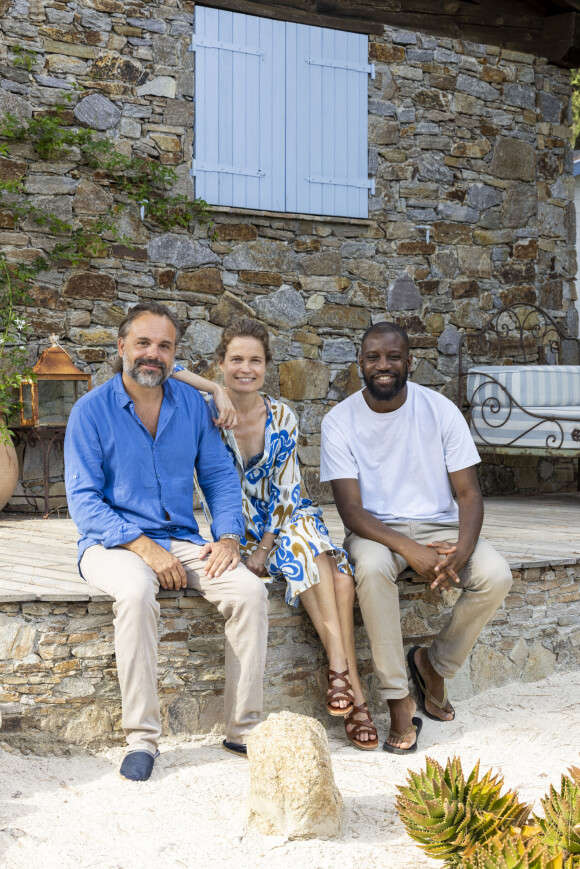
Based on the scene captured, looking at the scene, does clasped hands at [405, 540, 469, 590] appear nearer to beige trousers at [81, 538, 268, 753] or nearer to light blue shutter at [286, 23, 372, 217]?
beige trousers at [81, 538, 268, 753]

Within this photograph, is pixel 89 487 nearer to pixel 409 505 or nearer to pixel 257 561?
pixel 257 561

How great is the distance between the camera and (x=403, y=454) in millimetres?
3293

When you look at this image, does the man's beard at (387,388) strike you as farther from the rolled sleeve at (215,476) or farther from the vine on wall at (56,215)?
the vine on wall at (56,215)

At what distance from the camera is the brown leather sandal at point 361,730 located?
117 inches

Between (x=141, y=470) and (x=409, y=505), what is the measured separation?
98cm

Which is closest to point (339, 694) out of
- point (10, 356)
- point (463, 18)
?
point (10, 356)

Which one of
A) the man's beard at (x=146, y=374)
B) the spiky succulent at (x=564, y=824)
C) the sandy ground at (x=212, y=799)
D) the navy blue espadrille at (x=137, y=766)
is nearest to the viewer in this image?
the spiky succulent at (x=564, y=824)

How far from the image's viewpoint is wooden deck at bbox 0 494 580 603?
301 cm

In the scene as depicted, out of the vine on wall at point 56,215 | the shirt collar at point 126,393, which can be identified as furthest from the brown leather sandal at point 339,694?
the vine on wall at point 56,215

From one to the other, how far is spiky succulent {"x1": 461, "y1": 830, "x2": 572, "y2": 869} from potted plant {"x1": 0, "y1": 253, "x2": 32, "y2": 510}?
3.68 m

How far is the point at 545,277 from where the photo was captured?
6992 millimetres

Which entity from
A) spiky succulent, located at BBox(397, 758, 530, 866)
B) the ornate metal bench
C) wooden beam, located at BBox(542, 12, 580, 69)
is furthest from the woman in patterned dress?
wooden beam, located at BBox(542, 12, 580, 69)

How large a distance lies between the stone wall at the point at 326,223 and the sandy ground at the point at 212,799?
2924 millimetres

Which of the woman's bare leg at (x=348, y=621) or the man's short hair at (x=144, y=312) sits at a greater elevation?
the man's short hair at (x=144, y=312)
